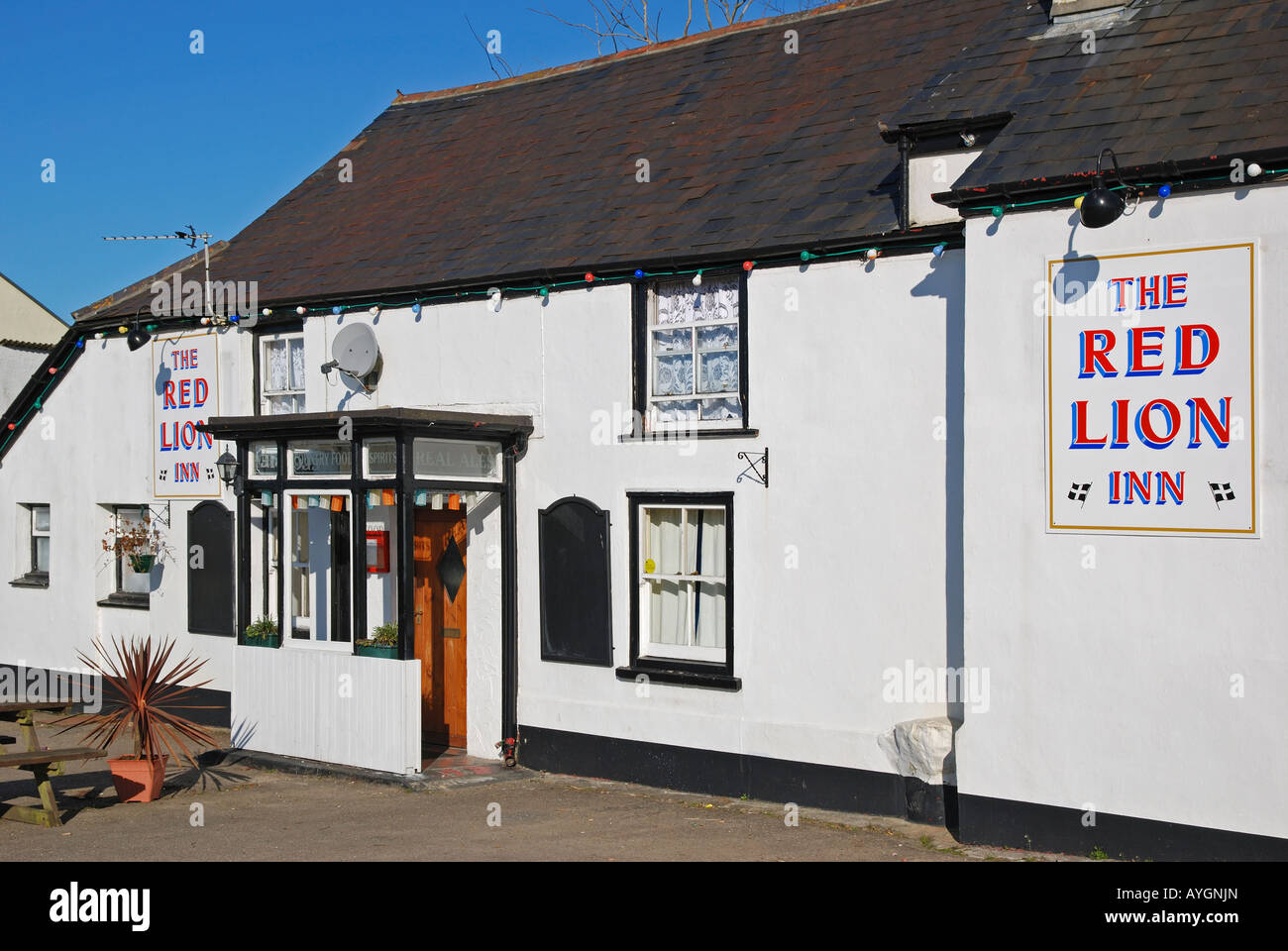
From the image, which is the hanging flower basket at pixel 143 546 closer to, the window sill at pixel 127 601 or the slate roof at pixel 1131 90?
the window sill at pixel 127 601

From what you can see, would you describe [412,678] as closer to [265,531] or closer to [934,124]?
[265,531]

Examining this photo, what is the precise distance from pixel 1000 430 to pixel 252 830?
20.8 feet

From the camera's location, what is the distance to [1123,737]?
28.4ft

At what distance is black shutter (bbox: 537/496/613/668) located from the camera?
12.0m

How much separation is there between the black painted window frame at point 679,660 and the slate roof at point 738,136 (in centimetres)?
209

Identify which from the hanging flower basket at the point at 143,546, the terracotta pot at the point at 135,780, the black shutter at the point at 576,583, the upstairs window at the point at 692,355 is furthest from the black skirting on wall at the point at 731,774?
the hanging flower basket at the point at 143,546

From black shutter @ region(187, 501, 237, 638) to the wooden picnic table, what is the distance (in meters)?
3.89

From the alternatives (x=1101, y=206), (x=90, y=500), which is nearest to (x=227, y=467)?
(x=90, y=500)

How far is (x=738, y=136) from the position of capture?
13.2 metres

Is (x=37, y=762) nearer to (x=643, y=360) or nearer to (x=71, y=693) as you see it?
(x=643, y=360)

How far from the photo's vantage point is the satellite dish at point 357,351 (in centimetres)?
1352

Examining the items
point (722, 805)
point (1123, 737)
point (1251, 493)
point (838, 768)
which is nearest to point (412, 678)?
point (722, 805)

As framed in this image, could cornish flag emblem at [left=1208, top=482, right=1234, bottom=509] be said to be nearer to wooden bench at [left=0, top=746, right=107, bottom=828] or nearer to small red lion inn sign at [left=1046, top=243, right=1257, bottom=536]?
small red lion inn sign at [left=1046, top=243, right=1257, bottom=536]

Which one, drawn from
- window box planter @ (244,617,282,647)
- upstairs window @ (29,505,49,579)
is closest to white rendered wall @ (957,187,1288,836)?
window box planter @ (244,617,282,647)
